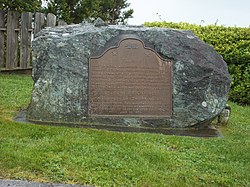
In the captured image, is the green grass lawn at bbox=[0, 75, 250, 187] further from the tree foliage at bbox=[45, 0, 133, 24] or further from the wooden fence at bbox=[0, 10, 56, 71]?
the tree foliage at bbox=[45, 0, 133, 24]

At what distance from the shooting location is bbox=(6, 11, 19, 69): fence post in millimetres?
11117

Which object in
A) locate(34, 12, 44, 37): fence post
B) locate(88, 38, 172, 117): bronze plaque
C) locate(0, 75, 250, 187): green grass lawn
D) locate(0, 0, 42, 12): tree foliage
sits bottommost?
locate(0, 75, 250, 187): green grass lawn

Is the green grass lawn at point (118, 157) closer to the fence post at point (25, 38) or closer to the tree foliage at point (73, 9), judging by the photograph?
the fence post at point (25, 38)

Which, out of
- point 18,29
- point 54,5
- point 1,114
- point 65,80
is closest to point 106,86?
point 65,80

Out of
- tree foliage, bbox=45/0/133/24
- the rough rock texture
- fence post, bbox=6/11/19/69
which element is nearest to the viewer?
the rough rock texture

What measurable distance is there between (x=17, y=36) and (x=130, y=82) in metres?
6.41

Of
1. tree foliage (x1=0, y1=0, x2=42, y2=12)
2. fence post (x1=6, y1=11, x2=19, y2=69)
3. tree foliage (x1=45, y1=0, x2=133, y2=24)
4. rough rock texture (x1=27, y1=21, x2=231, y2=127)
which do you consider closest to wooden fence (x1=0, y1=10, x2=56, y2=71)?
fence post (x1=6, y1=11, x2=19, y2=69)

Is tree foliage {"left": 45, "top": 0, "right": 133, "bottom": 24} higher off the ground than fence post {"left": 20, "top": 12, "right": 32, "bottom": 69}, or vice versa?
tree foliage {"left": 45, "top": 0, "right": 133, "bottom": 24}

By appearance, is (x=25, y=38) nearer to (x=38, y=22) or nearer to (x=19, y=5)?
(x=38, y=22)

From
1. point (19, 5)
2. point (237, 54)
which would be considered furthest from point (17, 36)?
point (237, 54)

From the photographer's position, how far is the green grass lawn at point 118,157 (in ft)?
12.5

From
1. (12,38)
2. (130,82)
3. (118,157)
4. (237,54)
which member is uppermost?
(12,38)

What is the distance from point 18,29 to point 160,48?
6492mm

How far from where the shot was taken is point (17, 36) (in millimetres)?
11391
